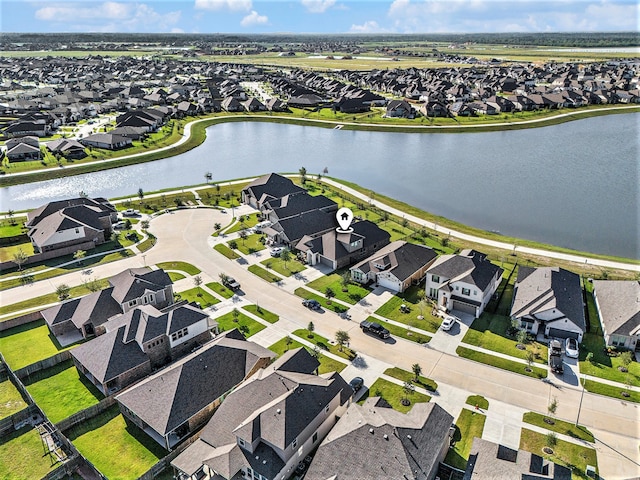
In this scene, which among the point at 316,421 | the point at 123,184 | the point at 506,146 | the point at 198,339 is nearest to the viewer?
the point at 316,421

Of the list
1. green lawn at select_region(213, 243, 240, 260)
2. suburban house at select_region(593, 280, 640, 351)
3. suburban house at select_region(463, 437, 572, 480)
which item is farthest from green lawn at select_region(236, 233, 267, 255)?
suburban house at select_region(593, 280, 640, 351)

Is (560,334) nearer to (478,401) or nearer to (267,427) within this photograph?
(478,401)

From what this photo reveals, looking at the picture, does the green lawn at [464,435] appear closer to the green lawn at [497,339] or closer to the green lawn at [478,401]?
the green lawn at [478,401]

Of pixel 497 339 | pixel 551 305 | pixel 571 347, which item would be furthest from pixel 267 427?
pixel 551 305

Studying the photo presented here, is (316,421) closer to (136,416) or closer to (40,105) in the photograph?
(136,416)

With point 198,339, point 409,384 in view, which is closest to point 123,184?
point 198,339
